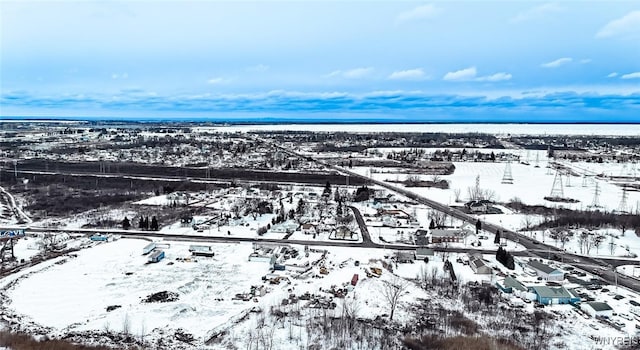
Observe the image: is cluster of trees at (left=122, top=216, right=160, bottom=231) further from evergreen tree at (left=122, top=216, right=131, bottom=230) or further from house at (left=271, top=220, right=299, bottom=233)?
house at (left=271, top=220, right=299, bottom=233)

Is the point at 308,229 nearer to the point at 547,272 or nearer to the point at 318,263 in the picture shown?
the point at 318,263

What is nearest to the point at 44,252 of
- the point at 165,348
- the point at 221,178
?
the point at 165,348

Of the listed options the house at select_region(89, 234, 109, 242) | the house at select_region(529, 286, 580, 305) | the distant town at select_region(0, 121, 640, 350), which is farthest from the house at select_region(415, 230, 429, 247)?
the house at select_region(89, 234, 109, 242)

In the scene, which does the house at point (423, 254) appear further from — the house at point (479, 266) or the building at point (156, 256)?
the building at point (156, 256)

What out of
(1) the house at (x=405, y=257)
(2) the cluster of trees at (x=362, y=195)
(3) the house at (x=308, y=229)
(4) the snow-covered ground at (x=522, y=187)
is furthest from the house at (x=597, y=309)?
(2) the cluster of trees at (x=362, y=195)

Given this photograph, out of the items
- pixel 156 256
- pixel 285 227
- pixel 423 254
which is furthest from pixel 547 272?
pixel 156 256

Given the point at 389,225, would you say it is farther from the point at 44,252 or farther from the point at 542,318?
the point at 44,252
